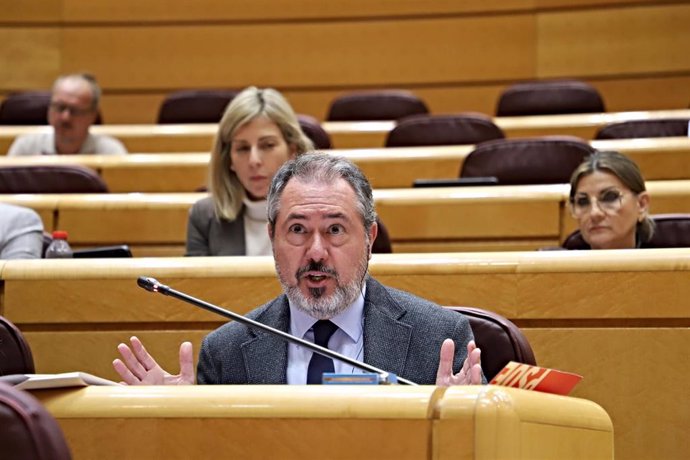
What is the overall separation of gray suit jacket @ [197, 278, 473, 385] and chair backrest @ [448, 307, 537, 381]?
3 cm

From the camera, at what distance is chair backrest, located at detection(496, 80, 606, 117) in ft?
9.39

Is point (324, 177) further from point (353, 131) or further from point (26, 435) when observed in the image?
point (353, 131)

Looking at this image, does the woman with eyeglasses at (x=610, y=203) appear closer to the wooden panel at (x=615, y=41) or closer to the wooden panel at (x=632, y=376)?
the wooden panel at (x=632, y=376)

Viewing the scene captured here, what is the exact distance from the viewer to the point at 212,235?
5.85 feet

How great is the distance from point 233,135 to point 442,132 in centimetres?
83

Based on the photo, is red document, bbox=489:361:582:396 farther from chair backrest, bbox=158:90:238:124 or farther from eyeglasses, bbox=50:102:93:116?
chair backrest, bbox=158:90:238:124

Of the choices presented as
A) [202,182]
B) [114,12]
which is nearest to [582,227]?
[202,182]

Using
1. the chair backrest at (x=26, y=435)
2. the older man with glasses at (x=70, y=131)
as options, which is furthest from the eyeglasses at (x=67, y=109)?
the chair backrest at (x=26, y=435)

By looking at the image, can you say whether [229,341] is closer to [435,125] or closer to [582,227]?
[582,227]

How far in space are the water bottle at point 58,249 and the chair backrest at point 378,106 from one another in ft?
4.23

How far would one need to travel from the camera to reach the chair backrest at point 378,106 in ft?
9.70

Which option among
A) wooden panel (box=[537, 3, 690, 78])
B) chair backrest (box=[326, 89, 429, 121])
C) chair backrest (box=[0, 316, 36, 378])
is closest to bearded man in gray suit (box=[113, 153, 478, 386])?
chair backrest (box=[0, 316, 36, 378])

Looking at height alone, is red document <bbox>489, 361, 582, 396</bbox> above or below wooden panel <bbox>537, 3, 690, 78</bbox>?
below

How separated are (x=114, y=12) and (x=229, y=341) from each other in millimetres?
2593
